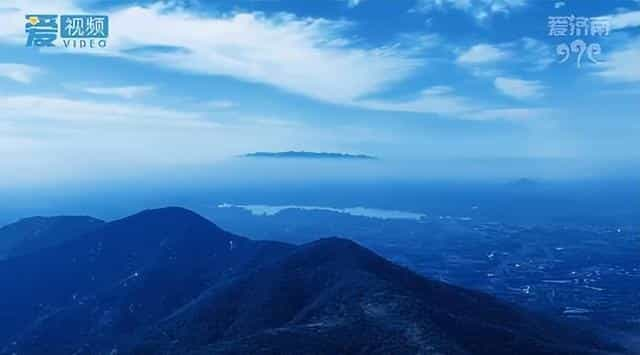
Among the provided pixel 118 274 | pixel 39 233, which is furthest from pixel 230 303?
pixel 39 233

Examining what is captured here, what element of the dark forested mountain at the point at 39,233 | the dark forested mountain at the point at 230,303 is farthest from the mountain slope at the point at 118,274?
the dark forested mountain at the point at 39,233

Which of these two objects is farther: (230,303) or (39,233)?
(39,233)

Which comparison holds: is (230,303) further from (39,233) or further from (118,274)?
(39,233)

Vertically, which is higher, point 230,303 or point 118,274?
point 230,303

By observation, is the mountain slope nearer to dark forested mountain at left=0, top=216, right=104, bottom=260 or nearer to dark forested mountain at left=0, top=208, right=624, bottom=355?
dark forested mountain at left=0, top=208, right=624, bottom=355

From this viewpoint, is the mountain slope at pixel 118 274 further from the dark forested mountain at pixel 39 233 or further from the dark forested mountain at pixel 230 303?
the dark forested mountain at pixel 39 233

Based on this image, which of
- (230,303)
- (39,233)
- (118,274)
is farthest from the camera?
(39,233)
